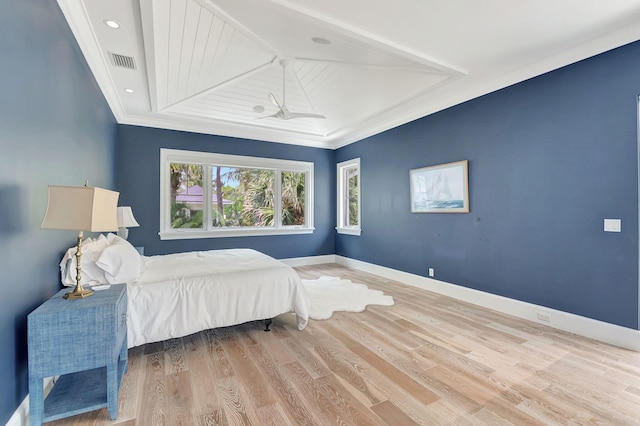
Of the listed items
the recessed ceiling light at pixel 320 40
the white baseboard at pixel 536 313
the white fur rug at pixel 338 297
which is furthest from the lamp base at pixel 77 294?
the white baseboard at pixel 536 313

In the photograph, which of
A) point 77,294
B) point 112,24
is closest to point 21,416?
point 77,294

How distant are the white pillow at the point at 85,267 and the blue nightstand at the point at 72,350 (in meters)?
0.34

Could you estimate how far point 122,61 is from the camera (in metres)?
3.21

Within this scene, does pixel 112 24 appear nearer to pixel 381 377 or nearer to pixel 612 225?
pixel 381 377

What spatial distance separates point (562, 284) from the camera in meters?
3.11

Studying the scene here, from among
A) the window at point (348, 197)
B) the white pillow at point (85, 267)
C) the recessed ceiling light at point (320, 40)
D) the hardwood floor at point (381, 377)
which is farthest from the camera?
the window at point (348, 197)

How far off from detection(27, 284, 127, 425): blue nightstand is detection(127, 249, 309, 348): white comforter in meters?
0.55

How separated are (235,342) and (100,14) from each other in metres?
3.10

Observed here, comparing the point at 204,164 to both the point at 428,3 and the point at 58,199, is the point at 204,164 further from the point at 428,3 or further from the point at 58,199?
the point at 428,3

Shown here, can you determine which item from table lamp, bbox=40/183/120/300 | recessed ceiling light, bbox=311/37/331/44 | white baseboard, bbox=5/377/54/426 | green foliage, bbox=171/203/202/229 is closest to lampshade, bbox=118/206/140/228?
green foliage, bbox=171/203/202/229

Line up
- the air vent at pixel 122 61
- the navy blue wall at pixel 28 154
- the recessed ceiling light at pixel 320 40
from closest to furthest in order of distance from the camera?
the navy blue wall at pixel 28 154, the recessed ceiling light at pixel 320 40, the air vent at pixel 122 61

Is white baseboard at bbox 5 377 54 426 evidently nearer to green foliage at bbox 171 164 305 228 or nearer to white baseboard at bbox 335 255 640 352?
green foliage at bbox 171 164 305 228

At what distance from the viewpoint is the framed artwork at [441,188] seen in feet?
13.4

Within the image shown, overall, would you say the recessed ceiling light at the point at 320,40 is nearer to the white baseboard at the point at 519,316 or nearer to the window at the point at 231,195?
the window at the point at 231,195
